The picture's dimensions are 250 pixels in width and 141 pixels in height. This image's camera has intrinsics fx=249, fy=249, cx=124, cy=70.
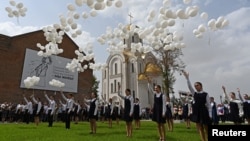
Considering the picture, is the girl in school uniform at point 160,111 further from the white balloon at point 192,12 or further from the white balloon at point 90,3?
the white balloon at point 90,3

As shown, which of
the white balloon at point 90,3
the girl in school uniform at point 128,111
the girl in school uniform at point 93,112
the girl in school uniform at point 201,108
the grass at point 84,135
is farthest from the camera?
the girl in school uniform at point 93,112

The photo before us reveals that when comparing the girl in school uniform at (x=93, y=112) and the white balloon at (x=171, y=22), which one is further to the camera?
the girl in school uniform at (x=93, y=112)

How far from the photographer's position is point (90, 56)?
14750 mm

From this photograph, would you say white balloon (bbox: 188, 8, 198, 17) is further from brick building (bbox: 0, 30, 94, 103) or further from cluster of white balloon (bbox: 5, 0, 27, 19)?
brick building (bbox: 0, 30, 94, 103)

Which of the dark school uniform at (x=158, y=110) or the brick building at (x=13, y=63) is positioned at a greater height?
the brick building at (x=13, y=63)

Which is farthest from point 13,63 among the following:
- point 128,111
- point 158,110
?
point 158,110

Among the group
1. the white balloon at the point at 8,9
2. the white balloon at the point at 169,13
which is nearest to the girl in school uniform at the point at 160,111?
the white balloon at the point at 169,13

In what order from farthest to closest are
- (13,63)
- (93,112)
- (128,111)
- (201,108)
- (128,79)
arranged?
(128,79) < (13,63) < (93,112) < (128,111) < (201,108)

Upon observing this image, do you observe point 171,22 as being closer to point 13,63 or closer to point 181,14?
point 181,14

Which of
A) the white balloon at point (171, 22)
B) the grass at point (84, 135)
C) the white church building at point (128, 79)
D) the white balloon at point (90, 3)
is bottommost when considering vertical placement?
the grass at point (84, 135)

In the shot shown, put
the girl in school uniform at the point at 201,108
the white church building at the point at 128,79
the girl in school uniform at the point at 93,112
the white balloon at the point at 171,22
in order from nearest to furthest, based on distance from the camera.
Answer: the girl in school uniform at the point at 201,108, the white balloon at the point at 171,22, the girl in school uniform at the point at 93,112, the white church building at the point at 128,79

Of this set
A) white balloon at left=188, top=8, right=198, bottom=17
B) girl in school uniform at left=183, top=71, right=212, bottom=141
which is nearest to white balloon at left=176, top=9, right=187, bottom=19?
white balloon at left=188, top=8, right=198, bottom=17

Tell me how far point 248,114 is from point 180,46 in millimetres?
6323

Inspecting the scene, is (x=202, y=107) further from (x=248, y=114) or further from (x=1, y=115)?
(x=1, y=115)
